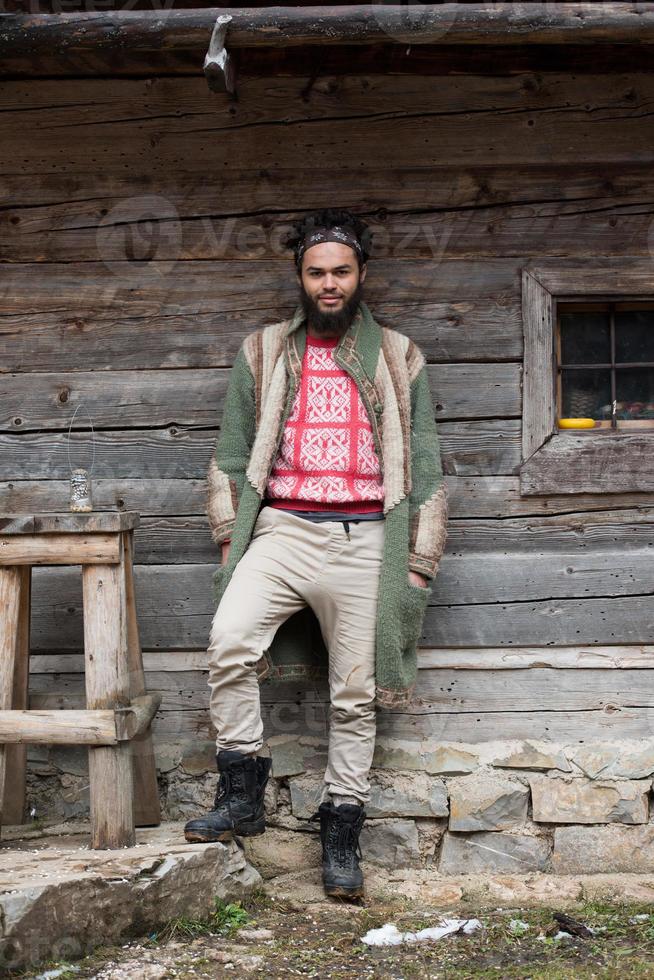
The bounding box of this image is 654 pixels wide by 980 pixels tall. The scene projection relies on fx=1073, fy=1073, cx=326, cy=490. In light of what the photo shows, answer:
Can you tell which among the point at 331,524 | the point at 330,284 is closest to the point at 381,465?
the point at 331,524

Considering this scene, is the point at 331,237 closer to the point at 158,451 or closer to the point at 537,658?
the point at 158,451

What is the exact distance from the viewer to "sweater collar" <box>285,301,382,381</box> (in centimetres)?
406

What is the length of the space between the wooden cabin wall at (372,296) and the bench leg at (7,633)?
0.50 meters

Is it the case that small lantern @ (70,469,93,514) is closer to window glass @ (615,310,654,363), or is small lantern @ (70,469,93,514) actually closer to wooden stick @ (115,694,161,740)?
wooden stick @ (115,694,161,740)

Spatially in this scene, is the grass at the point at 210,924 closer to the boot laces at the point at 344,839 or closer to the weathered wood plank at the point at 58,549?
the boot laces at the point at 344,839

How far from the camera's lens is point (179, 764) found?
14.5 ft

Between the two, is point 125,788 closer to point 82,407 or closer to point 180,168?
point 82,407

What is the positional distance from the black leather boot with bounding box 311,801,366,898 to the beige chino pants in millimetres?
67

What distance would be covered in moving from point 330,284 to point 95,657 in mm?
1608

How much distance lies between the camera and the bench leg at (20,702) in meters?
4.08

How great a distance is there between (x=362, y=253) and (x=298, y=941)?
8.18 ft

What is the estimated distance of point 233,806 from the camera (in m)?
3.85

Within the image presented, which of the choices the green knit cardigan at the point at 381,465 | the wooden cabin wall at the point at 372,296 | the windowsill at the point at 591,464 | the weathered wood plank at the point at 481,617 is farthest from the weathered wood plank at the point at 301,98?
the weathered wood plank at the point at 481,617

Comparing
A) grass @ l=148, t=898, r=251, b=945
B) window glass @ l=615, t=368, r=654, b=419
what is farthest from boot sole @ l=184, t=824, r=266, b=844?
window glass @ l=615, t=368, r=654, b=419
